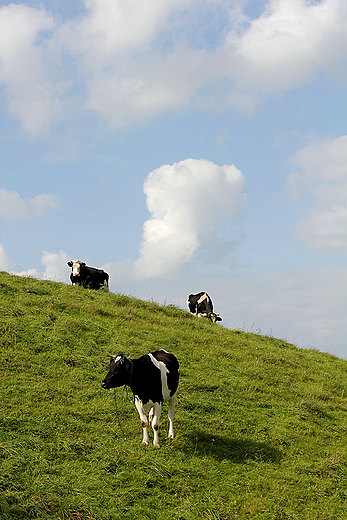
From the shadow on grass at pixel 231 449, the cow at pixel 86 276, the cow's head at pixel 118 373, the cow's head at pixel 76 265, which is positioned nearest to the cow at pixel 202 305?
the cow at pixel 86 276

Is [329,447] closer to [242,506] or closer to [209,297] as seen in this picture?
[242,506]

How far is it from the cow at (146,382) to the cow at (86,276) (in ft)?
52.2

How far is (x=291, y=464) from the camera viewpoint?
33.7 ft

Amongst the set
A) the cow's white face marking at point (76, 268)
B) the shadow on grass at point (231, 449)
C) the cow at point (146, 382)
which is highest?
the cow's white face marking at point (76, 268)

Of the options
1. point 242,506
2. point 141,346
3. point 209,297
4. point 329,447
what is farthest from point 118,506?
point 209,297

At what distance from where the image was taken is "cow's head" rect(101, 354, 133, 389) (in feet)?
29.4

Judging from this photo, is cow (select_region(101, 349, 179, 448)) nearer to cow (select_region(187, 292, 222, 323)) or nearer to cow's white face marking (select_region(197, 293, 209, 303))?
cow (select_region(187, 292, 222, 323))

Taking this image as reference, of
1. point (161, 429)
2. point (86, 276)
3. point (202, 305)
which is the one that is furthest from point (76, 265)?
point (161, 429)

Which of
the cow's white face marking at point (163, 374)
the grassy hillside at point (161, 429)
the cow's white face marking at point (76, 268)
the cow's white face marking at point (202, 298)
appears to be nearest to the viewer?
the grassy hillside at point (161, 429)

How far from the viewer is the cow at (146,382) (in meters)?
9.05

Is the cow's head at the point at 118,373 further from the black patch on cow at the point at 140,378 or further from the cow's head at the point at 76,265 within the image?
the cow's head at the point at 76,265

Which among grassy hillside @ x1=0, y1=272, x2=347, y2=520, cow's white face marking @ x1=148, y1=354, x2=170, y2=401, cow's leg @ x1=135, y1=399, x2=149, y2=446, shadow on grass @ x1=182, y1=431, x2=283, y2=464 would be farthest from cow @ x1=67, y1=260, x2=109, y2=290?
cow's leg @ x1=135, y1=399, x2=149, y2=446

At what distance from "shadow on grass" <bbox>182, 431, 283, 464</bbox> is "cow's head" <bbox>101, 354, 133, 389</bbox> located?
2376 millimetres

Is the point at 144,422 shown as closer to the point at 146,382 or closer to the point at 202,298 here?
the point at 146,382
